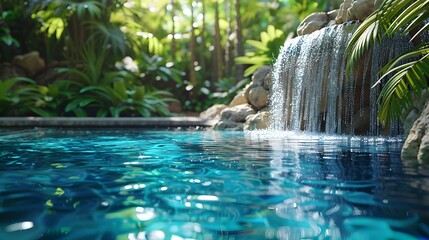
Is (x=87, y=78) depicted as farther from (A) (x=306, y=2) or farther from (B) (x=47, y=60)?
(A) (x=306, y=2)

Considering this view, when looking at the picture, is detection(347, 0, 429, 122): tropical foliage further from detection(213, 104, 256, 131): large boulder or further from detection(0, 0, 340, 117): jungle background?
detection(0, 0, 340, 117): jungle background

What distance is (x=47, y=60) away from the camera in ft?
43.6

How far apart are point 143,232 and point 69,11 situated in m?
12.1

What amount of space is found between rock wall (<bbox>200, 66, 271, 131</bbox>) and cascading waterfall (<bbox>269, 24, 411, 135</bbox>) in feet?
1.22

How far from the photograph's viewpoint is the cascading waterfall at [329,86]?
21.4 feet

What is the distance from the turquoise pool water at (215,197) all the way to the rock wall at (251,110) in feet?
14.6

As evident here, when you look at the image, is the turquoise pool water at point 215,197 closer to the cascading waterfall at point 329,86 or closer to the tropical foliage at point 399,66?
the tropical foliage at point 399,66

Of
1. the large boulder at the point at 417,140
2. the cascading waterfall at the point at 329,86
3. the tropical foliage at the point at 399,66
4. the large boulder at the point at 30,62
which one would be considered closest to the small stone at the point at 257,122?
the cascading waterfall at the point at 329,86

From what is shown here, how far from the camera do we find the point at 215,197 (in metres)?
2.29

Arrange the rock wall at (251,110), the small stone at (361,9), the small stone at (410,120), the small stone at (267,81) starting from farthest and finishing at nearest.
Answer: the small stone at (267,81)
the rock wall at (251,110)
the small stone at (361,9)
the small stone at (410,120)

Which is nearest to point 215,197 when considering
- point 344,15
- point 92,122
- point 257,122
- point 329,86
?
point 329,86

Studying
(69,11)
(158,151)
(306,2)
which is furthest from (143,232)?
(306,2)

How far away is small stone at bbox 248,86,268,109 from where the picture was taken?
925 centimetres

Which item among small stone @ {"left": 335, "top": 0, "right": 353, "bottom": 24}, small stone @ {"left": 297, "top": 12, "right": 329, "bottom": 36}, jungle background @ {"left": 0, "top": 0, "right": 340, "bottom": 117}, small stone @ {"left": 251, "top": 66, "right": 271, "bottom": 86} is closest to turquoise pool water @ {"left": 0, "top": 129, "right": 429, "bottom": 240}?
small stone @ {"left": 335, "top": 0, "right": 353, "bottom": 24}
